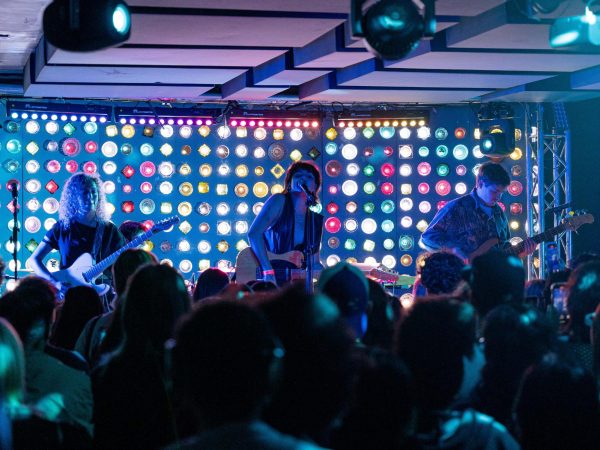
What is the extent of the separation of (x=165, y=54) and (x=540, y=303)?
13.4 feet

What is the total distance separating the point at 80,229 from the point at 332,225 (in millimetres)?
5149

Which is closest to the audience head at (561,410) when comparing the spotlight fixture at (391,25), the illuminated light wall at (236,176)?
the spotlight fixture at (391,25)

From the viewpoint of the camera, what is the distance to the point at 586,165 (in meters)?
10.8

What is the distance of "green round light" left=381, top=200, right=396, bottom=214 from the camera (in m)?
11.4

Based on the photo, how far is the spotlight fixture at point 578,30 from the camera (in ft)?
17.2

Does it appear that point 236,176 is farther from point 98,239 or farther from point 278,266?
point 278,266

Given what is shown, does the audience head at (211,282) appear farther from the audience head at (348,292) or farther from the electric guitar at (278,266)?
the audience head at (348,292)

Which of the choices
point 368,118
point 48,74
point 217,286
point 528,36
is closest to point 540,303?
point 217,286

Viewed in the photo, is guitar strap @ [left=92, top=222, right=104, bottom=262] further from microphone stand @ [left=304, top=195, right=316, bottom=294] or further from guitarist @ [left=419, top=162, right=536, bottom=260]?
guitarist @ [left=419, top=162, right=536, bottom=260]

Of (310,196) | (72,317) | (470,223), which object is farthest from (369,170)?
(72,317)

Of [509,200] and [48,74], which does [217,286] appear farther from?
[509,200]

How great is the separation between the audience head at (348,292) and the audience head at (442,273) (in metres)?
1.35

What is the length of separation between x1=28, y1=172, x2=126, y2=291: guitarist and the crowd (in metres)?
3.09

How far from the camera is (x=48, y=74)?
322 inches
